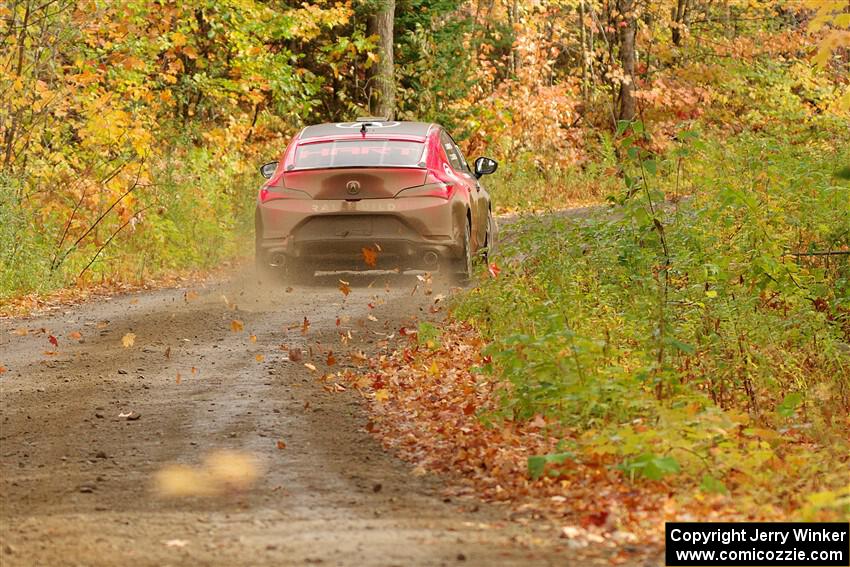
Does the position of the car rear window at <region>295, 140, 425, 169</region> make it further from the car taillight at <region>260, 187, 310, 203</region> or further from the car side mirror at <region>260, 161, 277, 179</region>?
the car side mirror at <region>260, 161, 277, 179</region>

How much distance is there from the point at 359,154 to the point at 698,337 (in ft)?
18.1

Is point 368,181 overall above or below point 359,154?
below

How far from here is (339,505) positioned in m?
6.63

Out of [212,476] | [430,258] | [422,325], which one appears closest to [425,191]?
[430,258]

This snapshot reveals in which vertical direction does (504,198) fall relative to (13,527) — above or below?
below

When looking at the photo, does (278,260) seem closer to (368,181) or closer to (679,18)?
(368,181)

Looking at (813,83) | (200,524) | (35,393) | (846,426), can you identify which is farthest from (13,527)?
(813,83)

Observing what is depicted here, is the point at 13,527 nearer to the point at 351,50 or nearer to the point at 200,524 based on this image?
the point at 200,524

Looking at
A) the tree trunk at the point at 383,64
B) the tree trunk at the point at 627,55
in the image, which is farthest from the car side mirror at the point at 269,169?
the tree trunk at the point at 627,55

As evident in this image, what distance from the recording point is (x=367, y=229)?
14.5 m

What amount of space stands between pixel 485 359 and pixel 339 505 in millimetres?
3790

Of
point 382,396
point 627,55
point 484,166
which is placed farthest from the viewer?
point 627,55

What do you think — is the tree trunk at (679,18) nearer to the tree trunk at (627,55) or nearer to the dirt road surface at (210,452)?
the tree trunk at (627,55)

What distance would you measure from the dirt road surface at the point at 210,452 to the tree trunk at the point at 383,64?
13859mm
